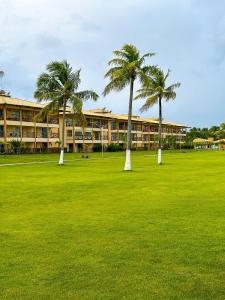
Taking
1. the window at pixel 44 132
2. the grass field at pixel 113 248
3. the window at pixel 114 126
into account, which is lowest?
the grass field at pixel 113 248

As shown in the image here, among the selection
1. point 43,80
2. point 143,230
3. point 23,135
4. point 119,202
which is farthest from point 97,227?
point 23,135

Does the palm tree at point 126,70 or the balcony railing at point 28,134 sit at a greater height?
the palm tree at point 126,70

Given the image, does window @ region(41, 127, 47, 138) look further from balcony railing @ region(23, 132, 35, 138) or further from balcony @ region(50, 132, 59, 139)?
balcony railing @ region(23, 132, 35, 138)

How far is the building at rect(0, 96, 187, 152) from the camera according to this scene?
86.8 m

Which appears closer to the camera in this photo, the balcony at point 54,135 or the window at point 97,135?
the balcony at point 54,135

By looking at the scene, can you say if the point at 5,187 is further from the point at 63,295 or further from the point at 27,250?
the point at 63,295

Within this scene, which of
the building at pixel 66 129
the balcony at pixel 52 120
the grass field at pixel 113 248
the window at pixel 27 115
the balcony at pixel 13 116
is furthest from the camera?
the balcony at pixel 52 120

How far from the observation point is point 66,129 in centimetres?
10844

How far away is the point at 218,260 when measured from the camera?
8.97 m

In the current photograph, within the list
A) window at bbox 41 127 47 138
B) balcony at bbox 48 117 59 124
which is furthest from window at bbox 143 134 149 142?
window at bbox 41 127 47 138

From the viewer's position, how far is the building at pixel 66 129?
3417 inches

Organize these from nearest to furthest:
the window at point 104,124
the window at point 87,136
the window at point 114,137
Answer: the window at point 87,136 < the window at point 104,124 < the window at point 114,137

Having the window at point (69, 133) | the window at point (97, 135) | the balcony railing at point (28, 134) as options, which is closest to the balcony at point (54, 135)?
the window at point (69, 133)

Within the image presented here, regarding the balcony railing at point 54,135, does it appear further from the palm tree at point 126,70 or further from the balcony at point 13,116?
the palm tree at point 126,70
